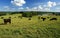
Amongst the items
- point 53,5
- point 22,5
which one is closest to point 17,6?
point 22,5

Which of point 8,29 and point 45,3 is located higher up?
point 45,3

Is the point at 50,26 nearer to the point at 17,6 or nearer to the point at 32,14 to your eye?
the point at 32,14

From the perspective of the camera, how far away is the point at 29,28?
3342 millimetres

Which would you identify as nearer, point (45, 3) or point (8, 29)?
point (8, 29)

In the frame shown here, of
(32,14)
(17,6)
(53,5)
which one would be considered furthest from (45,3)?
(17,6)

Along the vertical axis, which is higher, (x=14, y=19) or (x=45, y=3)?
(x=45, y=3)

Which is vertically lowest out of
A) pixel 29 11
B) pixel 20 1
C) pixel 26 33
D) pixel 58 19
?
pixel 26 33

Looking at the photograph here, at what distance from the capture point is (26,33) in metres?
3.28

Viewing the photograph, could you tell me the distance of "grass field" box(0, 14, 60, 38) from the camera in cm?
321

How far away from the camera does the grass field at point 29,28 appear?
321cm

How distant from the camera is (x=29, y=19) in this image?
11.3 ft

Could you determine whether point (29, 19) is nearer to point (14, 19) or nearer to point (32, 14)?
point (32, 14)

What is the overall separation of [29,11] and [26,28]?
0.45 metres

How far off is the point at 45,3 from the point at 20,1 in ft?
2.14
